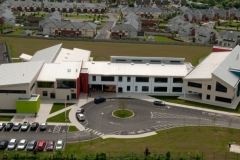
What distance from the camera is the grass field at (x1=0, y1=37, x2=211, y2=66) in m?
65.4

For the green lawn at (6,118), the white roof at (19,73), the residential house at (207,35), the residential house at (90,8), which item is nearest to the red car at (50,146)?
the green lawn at (6,118)

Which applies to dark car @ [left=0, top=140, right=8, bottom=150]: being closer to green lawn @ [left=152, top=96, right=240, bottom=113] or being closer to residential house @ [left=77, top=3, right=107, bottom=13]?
green lawn @ [left=152, top=96, right=240, bottom=113]

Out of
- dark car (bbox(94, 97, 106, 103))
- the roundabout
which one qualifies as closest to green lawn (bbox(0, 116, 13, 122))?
dark car (bbox(94, 97, 106, 103))

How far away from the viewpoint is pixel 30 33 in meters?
80.9

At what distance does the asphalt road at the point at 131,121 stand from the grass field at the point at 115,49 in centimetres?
2290

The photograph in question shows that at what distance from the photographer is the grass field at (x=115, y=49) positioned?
215ft

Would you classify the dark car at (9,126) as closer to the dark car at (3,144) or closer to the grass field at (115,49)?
the dark car at (3,144)

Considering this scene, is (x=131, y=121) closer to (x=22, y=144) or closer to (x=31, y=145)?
(x=31, y=145)

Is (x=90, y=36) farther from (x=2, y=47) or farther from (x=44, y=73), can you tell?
(x=44, y=73)

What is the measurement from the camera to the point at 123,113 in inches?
1507

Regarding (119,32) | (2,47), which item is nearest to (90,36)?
(119,32)

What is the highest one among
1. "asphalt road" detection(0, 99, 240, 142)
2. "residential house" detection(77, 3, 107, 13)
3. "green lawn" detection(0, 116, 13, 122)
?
"residential house" detection(77, 3, 107, 13)

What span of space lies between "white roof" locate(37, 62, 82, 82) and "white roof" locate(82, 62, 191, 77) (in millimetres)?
2109

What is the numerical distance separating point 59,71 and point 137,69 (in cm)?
1049
